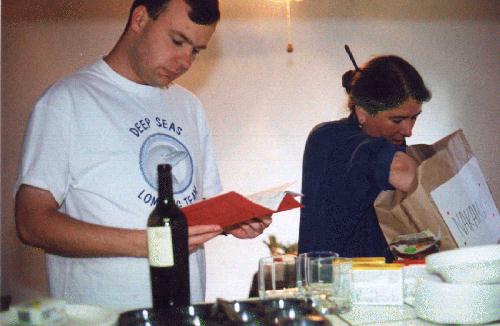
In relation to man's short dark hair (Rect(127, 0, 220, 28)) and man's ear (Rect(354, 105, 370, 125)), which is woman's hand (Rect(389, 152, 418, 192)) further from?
man's short dark hair (Rect(127, 0, 220, 28))

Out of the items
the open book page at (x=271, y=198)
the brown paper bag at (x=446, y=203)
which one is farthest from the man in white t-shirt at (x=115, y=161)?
the brown paper bag at (x=446, y=203)

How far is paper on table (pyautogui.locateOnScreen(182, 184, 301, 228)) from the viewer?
3.60ft

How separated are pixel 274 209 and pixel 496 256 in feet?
1.35

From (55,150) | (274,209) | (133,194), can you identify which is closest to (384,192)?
(274,209)

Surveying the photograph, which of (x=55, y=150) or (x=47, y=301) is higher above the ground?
(x=55, y=150)

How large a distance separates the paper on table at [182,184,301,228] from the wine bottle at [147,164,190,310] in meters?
0.09

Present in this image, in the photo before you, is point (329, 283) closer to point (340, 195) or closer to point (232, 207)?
point (232, 207)

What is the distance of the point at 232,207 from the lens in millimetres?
1129

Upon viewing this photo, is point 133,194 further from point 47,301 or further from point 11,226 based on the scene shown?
point 11,226

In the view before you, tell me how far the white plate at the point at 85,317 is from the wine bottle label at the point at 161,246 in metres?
0.11

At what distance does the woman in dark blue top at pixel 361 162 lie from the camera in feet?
4.41

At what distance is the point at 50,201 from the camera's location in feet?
4.23

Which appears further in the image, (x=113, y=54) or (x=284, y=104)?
(x=284, y=104)

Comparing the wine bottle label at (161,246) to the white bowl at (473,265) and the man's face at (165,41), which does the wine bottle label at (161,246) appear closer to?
the white bowl at (473,265)
